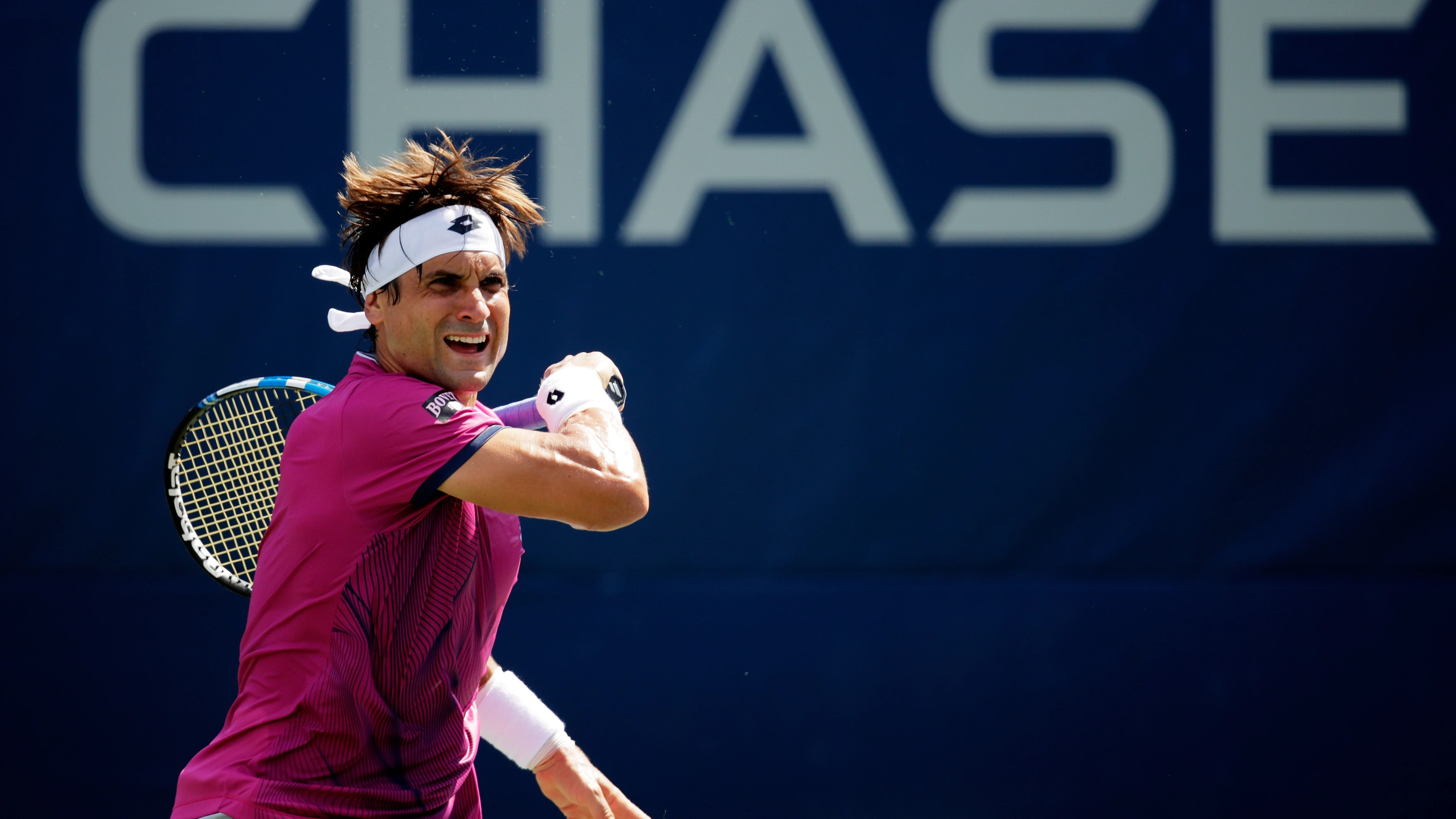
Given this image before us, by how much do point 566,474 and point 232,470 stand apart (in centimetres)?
125

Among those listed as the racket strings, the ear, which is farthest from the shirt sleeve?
the racket strings

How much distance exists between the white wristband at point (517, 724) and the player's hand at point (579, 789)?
2 centimetres

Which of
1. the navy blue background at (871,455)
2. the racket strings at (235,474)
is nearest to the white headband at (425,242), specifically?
the racket strings at (235,474)

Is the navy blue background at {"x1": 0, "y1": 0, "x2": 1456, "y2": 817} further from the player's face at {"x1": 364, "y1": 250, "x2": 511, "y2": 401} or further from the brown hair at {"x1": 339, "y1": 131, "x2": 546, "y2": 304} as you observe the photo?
the player's face at {"x1": 364, "y1": 250, "x2": 511, "y2": 401}

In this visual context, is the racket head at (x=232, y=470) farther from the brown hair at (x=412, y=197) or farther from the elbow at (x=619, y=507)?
the elbow at (x=619, y=507)

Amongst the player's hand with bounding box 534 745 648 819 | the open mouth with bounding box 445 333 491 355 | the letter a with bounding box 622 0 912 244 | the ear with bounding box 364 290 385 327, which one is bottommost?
the player's hand with bounding box 534 745 648 819

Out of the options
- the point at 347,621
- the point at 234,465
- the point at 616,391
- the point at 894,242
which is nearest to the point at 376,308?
the point at 616,391

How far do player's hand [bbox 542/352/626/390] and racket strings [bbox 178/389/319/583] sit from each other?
77cm

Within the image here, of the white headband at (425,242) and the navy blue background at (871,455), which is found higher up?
the white headband at (425,242)

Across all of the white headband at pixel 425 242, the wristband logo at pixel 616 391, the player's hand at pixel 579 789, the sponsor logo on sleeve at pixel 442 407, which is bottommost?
the player's hand at pixel 579 789

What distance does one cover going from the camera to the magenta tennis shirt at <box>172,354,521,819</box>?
5.29ft

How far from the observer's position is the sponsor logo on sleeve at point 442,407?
65.6 inches

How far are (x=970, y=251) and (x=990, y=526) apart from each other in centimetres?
74

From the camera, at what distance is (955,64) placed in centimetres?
325
